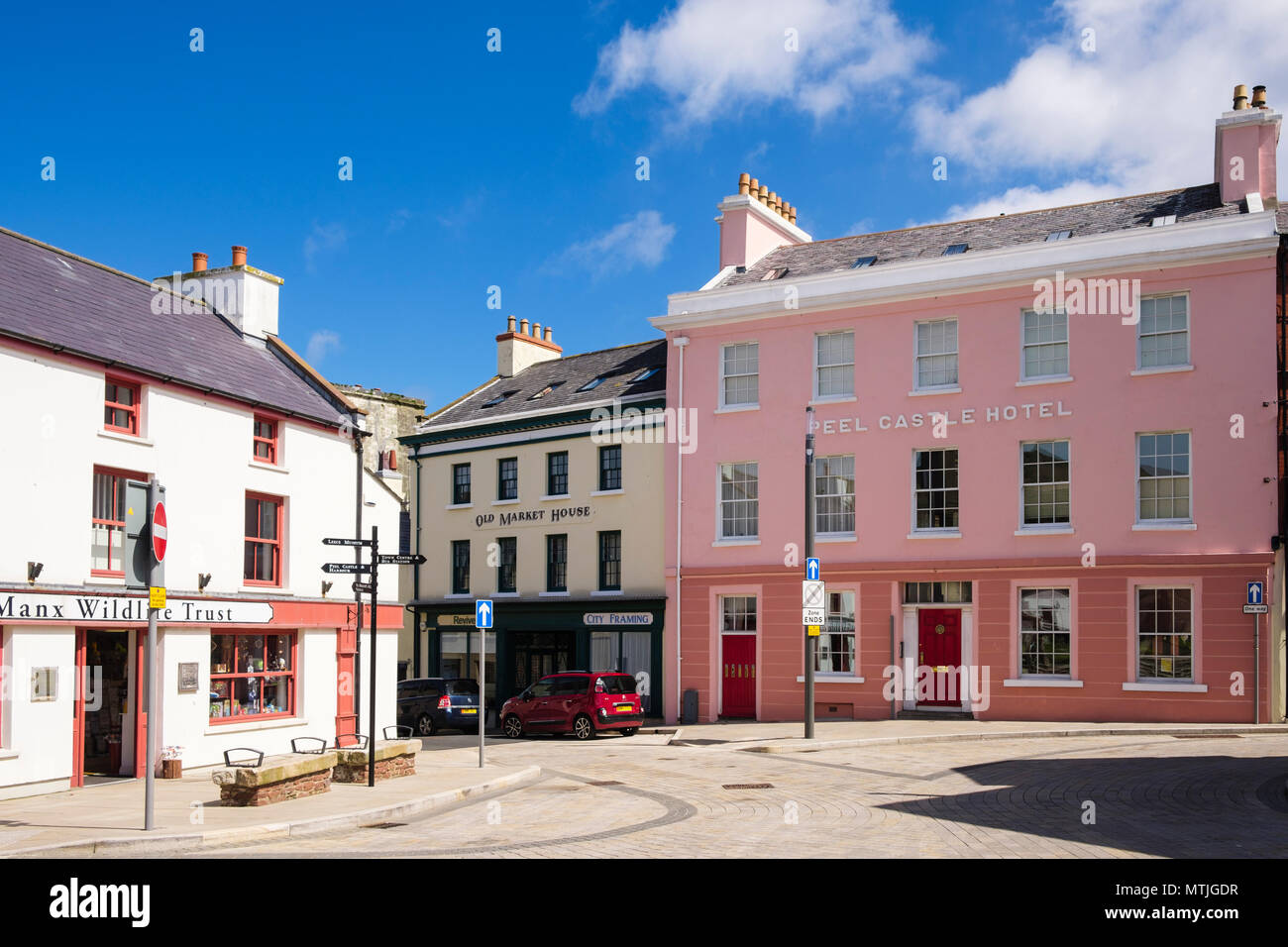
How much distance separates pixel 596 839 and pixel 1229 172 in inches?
942

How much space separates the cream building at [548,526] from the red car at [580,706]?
3.73m

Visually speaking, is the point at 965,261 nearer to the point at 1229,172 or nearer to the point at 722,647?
the point at 1229,172

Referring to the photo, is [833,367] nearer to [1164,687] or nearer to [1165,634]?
[1165,634]

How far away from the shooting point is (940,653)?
1152 inches

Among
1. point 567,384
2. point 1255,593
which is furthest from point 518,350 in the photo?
point 1255,593

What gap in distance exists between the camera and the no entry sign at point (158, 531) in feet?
44.6

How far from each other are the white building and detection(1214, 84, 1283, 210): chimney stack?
21.2 metres

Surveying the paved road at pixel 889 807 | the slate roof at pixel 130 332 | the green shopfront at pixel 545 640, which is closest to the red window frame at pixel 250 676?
the slate roof at pixel 130 332

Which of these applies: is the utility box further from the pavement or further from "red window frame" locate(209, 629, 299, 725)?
"red window frame" locate(209, 629, 299, 725)

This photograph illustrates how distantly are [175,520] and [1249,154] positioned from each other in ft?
82.8

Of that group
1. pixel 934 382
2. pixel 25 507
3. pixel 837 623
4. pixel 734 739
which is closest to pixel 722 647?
pixel 837 623

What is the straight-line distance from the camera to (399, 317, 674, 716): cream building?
3491cm

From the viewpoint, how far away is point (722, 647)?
3253 cm
